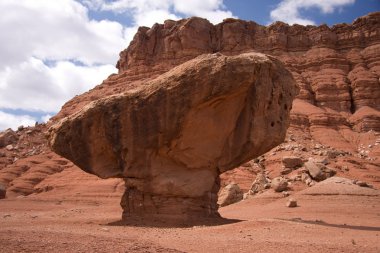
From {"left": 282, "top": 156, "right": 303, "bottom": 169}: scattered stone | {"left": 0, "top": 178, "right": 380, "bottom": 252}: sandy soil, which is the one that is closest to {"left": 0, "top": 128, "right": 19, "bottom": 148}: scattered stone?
{"left": 282, "top": 156, "right": 303, "bottom": 169}: scattered stone

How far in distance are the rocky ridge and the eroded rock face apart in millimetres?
25247

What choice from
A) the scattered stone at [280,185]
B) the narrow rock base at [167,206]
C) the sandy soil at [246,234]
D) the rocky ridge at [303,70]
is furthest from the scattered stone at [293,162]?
the narrow rock base at [167,206]

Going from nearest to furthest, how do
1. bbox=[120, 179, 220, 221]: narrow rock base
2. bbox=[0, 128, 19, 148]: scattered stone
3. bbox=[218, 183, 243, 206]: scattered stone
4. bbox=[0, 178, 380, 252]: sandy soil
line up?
bbox=[0, 178, 380, 252]: sandy soil → bbox=[120, 179, 220, 221]: narrow rock base → bbox=[218, 183, 243, 206]: scattered stone → bbox=[0, 128, 19, 148]: scattered stone

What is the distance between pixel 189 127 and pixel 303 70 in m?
56.7

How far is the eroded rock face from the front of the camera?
1560 centimetres

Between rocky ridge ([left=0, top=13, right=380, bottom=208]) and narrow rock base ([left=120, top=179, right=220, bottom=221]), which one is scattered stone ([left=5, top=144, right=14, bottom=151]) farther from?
narrow rock base ([left=120, top=179, right=220, bottom=221])

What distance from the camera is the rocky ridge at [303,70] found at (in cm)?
4953

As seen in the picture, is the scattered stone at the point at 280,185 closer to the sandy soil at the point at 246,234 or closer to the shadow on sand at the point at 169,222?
the sandy soil at the point at 246,234

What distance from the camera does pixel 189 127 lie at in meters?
15.9

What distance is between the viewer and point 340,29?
7400 cm

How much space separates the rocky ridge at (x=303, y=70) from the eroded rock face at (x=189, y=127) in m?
25.2

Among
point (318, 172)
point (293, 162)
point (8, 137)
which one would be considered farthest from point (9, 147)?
point (318, 172)

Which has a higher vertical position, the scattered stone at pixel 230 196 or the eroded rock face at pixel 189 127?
the eroded rock face at pixel 189 127

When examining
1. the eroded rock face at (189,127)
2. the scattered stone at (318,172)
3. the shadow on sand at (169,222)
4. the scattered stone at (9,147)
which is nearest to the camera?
the shadow on sand at (169,222)
